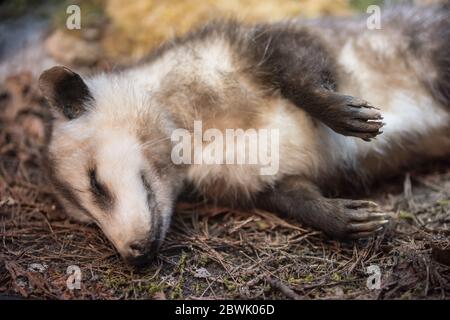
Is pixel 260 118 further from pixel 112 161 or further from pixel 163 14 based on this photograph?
pixel 163 14

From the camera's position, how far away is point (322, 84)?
342 cm

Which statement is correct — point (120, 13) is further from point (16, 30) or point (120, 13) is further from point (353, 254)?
point (353, 254)

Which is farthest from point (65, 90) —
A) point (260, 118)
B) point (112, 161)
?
point (260, 118)

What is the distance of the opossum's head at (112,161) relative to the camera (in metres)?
3.03

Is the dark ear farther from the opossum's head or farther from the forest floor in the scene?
the forest floor

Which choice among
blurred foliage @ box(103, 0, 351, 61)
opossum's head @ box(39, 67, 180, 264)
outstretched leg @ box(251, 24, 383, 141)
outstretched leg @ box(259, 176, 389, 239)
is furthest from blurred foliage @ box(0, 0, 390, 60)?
outstretched leg @ box(259, 176, 389, 239)

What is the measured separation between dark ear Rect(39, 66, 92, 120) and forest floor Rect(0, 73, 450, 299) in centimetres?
76

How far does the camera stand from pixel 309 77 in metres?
3.38

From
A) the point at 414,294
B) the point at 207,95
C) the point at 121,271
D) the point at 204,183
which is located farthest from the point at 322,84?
the point at 121,271

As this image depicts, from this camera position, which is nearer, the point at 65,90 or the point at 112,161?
the point at 112,161

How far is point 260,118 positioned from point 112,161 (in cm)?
103

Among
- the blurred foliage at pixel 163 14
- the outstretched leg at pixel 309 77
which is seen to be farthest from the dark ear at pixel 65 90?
the blurred foliage at pixel 163 14

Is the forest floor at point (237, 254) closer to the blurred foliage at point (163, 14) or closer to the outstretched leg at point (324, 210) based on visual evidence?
the outstretched leg at point (324, 210)

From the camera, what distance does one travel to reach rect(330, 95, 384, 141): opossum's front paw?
3.08 m
